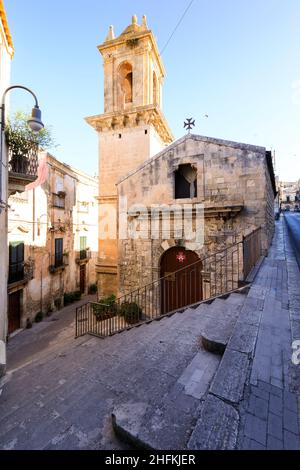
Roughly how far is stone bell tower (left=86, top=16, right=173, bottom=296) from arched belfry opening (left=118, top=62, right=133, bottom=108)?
0.17 feet

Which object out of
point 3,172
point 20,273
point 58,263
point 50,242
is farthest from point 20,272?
point 3,172

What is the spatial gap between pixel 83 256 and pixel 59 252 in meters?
2.89

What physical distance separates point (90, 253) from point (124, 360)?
14784 mm

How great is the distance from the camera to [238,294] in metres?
5.10

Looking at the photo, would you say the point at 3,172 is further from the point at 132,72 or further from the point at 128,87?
the point at 128,87

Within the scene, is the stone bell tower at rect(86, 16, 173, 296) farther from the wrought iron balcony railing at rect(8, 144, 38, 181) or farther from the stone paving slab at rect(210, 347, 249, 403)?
the stone paving slab at rect(210, 347, 249, 403)

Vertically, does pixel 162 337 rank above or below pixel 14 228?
below

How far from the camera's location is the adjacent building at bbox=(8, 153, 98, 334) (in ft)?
35.8

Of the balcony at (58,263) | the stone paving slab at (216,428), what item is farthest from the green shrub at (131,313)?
the balcony at (58,263)

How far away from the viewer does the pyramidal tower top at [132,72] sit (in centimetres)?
1180

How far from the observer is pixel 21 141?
5.54m

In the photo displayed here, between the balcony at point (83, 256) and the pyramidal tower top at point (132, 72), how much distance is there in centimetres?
909

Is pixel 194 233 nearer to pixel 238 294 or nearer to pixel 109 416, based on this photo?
pixel 238 294
